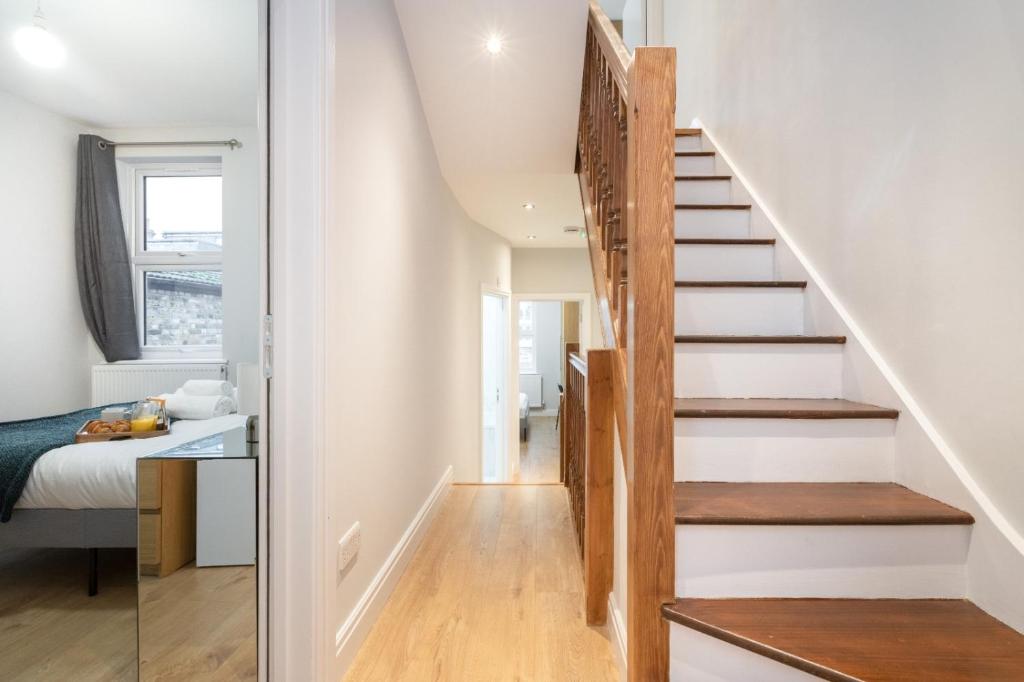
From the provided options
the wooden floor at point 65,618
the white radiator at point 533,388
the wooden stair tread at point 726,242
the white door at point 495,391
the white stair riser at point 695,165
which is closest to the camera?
the wooden floor at point 65,618

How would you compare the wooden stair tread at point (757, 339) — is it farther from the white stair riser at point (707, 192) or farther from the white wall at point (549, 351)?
the white wall at point (549, 351)

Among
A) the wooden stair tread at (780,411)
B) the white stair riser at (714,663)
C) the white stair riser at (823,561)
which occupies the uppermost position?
the wooden stair tread at (780,411)

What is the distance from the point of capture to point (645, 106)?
1.14 m

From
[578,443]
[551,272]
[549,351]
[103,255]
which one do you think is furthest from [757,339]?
[549,351]

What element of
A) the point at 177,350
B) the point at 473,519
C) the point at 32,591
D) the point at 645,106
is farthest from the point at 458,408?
the point at 645,106

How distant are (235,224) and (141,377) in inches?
29.6

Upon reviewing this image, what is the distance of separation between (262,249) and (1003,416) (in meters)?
1.89

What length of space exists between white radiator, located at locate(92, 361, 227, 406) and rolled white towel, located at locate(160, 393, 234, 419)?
0.08 metres

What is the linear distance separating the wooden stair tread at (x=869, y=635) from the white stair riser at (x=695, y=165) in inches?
95.8

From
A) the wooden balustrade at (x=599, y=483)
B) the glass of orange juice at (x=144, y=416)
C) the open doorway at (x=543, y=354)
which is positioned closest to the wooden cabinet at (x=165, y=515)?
the glass of orange juice at (x=144, y=416)

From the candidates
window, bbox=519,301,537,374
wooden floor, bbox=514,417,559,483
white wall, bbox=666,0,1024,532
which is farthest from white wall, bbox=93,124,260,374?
window, bbox=519,301,537,374

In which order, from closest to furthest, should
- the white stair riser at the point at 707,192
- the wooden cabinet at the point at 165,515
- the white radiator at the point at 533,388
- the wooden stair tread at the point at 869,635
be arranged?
the wooden stair tread at the point at 869,635 → the wooden cabinet at the point at 165,515 → the white stair riser at the point at 707,192 → the white radiator at the point at 533,388

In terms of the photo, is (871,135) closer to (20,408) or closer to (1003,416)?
(1003,416)

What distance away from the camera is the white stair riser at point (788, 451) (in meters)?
1.42
